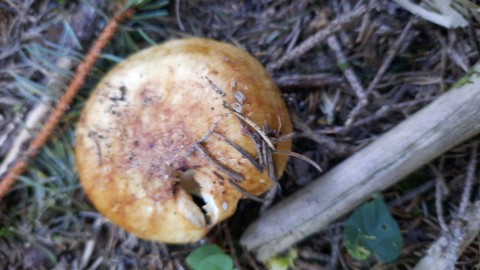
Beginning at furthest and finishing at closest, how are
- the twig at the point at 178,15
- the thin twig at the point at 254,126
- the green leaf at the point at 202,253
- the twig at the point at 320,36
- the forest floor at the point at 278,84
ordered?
the twig at the point at 178,15 < the twig at the point at 320,36 < the forest floor at the point at 278,84 < the green leaf at the point at 202,253 < the thin twig at the point at 254,126

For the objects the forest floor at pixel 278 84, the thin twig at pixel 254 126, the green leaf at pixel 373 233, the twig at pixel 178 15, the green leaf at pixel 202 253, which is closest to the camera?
the thin twig at pixel 254 126

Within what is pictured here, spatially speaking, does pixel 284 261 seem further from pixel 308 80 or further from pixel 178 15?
pixel 178 15

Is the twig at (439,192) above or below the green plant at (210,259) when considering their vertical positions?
above

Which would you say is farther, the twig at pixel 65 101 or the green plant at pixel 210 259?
the twig at pixel 65 101

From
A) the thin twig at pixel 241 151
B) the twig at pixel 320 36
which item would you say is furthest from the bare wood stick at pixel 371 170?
the twig at pixel 320 36

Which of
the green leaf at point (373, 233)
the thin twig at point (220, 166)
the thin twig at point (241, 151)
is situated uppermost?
the thin twig at point (241, 151)

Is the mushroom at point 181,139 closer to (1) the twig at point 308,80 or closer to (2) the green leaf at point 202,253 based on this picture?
(2) the green leaf at point 202,253

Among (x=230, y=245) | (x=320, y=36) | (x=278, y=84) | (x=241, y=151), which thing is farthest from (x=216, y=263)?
(x=320, y=36)
